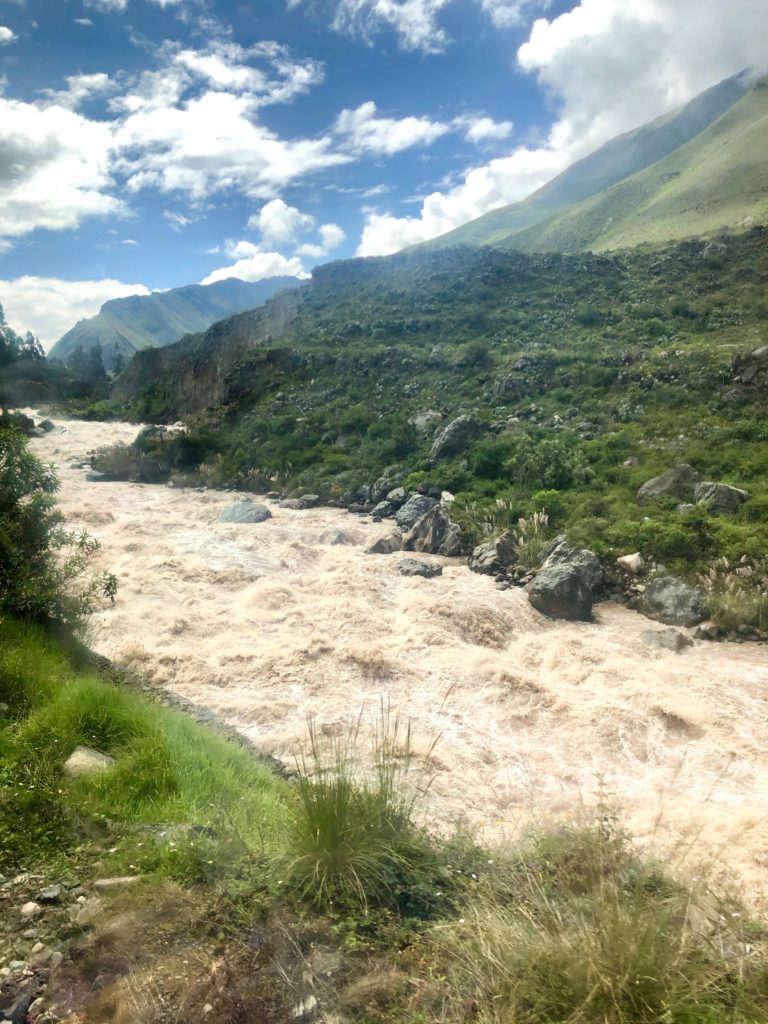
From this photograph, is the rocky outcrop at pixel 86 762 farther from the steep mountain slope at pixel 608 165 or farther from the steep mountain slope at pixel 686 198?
the steep mountain slope at pixel 608 165

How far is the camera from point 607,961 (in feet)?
9.08

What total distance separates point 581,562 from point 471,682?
4440mm

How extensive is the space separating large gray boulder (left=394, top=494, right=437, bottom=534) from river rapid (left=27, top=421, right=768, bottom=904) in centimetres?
242

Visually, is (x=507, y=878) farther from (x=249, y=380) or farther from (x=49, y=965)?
(x=249, y=380)

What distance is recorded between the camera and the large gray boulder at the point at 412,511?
58.9ft

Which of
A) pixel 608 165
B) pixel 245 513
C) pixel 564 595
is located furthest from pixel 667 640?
pixel 608 165

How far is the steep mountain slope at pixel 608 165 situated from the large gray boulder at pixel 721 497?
4876 inches

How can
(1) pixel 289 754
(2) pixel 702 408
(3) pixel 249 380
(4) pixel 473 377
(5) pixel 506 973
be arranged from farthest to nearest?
(3) pixel 249 380
(4) pixel 473 377
(2) pixel 702 408
(1) pixel 289 754
(5) pixel 506 973

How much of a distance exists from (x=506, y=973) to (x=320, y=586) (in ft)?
36.2

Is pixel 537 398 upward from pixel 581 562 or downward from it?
upward

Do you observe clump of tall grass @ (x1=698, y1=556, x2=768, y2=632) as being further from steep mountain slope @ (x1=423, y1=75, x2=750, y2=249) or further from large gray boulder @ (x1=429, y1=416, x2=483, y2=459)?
steep mountain slope @ (x1=423, y1=75, x2=750, y2=249)

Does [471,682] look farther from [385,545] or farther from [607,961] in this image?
[607,961]

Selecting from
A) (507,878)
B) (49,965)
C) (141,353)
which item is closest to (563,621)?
(507,878)

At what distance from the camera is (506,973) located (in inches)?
115
